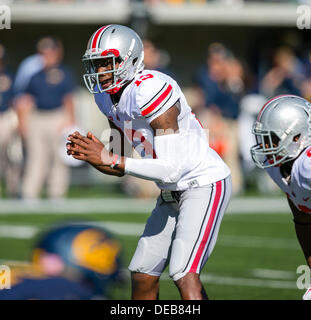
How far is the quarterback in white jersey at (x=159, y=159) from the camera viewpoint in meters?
4.04

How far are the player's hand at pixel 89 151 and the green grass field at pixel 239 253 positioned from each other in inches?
71.1

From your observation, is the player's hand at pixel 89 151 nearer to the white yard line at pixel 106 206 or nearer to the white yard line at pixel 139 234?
the white yard line at pixel 139 234

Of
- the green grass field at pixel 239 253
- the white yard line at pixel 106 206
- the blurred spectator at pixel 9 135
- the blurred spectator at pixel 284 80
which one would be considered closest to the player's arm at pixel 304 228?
the green grass field at pixel 239 253

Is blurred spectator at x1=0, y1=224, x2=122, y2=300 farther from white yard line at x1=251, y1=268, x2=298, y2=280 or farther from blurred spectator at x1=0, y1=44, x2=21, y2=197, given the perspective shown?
blurred spectator at x1=0, y1=44, x2=21, y2=197

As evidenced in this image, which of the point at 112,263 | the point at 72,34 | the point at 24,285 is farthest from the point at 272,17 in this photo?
the point at 24,285

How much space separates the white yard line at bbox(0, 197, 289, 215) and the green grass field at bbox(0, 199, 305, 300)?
1.03ft

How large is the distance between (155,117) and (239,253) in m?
3.72

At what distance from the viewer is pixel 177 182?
4.25 metres

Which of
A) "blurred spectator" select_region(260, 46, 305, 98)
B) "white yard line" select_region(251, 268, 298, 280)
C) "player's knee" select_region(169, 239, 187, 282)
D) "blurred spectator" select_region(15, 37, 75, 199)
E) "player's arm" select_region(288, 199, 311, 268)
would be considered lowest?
"player's knee" select_region(169, 239, 187, 282)

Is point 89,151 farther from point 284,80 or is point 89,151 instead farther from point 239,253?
point 284,80

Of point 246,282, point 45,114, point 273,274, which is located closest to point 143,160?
point 246,282

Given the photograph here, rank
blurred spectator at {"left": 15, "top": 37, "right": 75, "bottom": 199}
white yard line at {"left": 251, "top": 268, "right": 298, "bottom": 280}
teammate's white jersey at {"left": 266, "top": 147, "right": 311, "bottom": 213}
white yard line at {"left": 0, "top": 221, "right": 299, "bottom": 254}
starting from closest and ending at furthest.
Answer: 1. teammate's white jersey at {"left": 266, "top": 147, "right": 311, "bottom": 213}
2. white yard line at {"left": 251, "top": 268, "right": 298, "bottom": 280}
3. white yard line at {"left": 0, "top": 221, "right": 299, "bottom": 254}
4. blurred spectator at {"left": 15, "top": 37, "right": 75, "bottom": 199}

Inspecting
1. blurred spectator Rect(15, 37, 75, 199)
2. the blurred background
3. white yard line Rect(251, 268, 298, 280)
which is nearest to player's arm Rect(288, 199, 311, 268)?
the blurred background

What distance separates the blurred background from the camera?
8.14m
